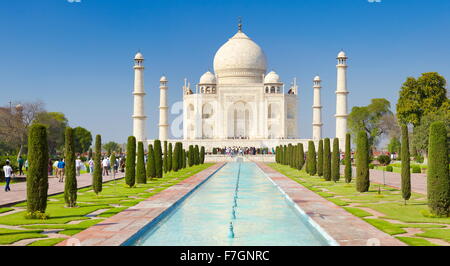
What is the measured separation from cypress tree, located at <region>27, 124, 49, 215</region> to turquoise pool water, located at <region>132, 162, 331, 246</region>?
199cm

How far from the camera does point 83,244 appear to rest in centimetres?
615

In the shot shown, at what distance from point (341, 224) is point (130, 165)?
8133 mm

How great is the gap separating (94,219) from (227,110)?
123 feet

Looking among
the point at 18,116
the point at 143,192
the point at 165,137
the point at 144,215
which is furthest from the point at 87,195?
the point at 165,137

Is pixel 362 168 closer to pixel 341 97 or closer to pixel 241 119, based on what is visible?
pixel 341 97

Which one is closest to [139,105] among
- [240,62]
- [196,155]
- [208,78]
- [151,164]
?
[196,155]

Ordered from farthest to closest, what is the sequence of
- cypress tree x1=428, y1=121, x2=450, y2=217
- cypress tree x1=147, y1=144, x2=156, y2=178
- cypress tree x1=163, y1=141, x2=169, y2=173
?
cypress tree x1=163, y1=141, x2=169, y2=173 → cypress tree x1=147, y1=144, x2=156, y2=178 → cypress tree x1=428, y1=121, x2=450, y2=217

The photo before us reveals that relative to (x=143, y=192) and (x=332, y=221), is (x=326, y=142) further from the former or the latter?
(x=332, y=221)

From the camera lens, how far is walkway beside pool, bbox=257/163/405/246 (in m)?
6.28

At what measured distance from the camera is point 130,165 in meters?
14.4

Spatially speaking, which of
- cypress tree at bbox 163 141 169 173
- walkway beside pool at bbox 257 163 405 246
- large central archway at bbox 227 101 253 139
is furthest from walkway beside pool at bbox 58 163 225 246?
large central archway at bbox 227 101 253 139

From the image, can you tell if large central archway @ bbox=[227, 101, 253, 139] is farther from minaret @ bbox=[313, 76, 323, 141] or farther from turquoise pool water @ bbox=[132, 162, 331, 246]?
turquoise pool water @ bbox=[132, 162, 331, 246]

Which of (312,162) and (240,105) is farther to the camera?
(240,105)

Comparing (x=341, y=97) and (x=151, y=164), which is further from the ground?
(x=341, y=97)
